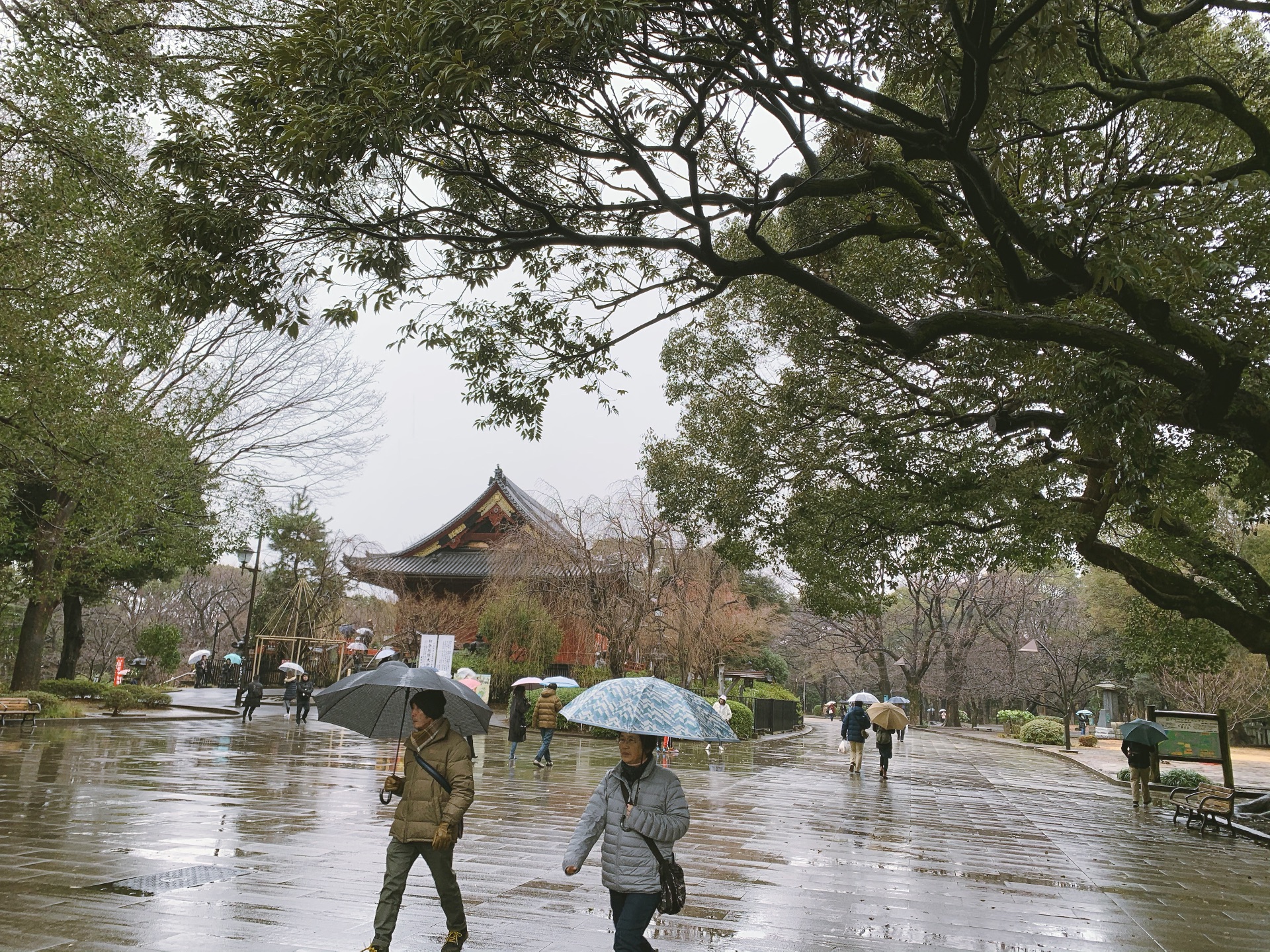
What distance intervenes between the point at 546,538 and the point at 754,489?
46.3 ft

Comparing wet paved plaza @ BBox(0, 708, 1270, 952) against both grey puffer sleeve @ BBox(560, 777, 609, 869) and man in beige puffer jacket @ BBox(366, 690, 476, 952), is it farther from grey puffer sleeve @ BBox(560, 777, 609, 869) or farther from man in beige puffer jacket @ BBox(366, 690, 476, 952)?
grey puffer sleeve @ BBox(560, 777, 609, 869)

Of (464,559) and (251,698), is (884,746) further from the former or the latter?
(464,559)

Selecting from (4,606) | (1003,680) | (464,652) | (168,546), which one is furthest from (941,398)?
(1003,680)

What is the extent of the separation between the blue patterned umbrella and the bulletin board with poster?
567 inches

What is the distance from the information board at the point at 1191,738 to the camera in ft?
51.5

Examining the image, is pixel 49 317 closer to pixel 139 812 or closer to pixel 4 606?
pixel 139 812

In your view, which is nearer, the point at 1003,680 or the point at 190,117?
the point at 190,117

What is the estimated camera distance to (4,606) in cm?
2680

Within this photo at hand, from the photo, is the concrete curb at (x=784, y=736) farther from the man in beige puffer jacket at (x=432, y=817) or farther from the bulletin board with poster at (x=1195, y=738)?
the man in beige puffer jacket at (x=432, y=817)

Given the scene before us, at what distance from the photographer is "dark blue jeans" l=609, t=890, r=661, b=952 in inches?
167

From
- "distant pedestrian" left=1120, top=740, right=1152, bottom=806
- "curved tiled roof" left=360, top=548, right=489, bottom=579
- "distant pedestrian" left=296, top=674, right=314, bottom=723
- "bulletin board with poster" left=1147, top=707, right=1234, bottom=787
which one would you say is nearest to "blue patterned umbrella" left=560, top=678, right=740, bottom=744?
"distant pedestrian" left=1120, top=740, right=1152, bottom=806

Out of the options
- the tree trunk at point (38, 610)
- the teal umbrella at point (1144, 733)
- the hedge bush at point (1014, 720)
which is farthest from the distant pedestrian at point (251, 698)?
the hedge bush at point (1014, 720)

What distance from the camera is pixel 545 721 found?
57.9 ft

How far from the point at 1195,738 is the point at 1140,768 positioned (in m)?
1.13
